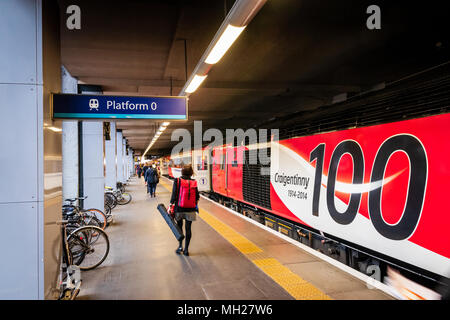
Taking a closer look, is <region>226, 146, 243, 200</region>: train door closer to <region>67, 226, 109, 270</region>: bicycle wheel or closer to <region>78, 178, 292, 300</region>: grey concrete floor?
<region>78, 178, 292, 300</region>: grey concrete floor

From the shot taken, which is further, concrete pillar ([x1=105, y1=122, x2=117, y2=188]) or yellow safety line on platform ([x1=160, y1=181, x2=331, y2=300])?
concrete pillar ([x1=105, y1=122, x2=117, y2=188])

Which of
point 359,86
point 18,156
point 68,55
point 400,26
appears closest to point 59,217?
point 18,156

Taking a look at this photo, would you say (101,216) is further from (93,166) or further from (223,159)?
(223,159)

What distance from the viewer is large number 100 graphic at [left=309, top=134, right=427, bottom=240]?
306 cm

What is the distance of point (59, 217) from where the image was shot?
115 inches

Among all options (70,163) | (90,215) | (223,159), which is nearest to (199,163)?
(223,159)

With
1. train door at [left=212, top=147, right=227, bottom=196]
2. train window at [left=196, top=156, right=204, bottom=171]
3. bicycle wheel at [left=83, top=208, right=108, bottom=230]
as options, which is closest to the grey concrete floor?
bicycle wheel at [left=83, top=208, right=108, bottom=230]

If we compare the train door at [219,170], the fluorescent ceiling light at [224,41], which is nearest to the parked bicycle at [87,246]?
the fluorescent ceiling light at [224,41]

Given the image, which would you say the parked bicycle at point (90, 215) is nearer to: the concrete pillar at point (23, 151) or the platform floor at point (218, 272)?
the platform floor at point (218, 272)

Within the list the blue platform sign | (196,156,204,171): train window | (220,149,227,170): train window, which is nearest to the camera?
the blue platform sign

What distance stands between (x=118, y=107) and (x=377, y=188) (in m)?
3.40

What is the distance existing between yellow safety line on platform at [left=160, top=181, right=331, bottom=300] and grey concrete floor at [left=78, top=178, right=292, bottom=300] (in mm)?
94

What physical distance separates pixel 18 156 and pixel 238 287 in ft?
8.82

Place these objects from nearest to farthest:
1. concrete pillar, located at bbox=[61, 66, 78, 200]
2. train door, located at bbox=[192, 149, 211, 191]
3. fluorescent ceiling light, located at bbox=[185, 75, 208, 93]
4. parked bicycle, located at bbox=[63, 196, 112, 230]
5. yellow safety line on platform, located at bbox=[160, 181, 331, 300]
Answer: yellow safety line on platform, located at bbox=[160, 181, 331, 300]
fluorescent ceiling light, located at bbox=[185, 75, 208, 93]
parked bicycle, located at bbox=[63, 196, 112, 230]
concrete pillar, located at bbox=[61, 66, 78, 200]
train door, located at bbox=[192, 149, 211, 191]
